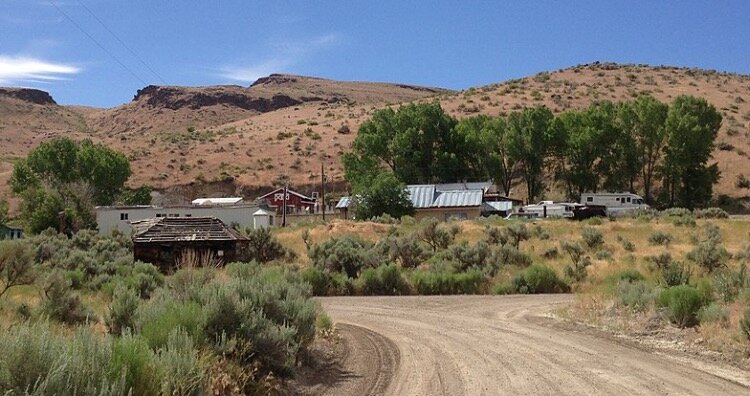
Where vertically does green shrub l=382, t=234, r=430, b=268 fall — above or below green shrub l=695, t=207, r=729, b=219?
below

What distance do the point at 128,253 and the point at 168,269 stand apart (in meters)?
4.10

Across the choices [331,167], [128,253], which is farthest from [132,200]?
[128,253]

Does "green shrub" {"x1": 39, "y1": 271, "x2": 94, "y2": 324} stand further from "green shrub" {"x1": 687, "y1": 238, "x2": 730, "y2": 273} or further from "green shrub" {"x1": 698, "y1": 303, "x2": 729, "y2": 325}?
"green shrub" {"x1": 687, "y1": 238, "x2": 730, "y2": 273}

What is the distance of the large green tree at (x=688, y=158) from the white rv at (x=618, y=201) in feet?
15.2

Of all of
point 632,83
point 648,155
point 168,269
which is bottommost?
point 168,269

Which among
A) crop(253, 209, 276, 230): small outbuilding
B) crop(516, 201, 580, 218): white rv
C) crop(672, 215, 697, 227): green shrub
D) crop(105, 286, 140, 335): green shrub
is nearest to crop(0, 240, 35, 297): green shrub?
crop(105, 286, 140, 335): green shrub

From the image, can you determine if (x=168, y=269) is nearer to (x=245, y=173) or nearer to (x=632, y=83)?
(x=245, y=173)

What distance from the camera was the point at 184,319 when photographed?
811 centimetres

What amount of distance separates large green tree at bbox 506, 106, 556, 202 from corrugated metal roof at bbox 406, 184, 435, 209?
31.1 ft

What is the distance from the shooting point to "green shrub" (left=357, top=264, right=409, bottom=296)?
26438 mm

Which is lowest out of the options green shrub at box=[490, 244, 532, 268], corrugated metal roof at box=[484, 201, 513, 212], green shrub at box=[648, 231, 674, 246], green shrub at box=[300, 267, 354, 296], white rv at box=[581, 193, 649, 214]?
green shrub at box=[300, 267, 354, 296]

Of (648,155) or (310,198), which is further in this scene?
(310,198)

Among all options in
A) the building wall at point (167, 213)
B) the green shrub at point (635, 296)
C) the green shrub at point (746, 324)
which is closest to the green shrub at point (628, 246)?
the green shrub at point (635, 296)

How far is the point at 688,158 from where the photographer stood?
63031mm
